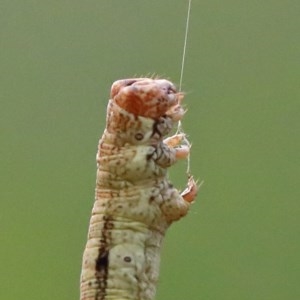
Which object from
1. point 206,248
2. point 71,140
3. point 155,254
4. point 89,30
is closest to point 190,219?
point 206,248

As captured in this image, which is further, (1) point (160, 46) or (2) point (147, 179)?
(1) point (160, 46)

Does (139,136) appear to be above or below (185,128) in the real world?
below

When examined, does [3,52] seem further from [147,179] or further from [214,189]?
[147,179]

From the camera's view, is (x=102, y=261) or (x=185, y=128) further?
(x=185, y=128)

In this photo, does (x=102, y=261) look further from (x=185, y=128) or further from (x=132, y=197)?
(x=185, y=128)

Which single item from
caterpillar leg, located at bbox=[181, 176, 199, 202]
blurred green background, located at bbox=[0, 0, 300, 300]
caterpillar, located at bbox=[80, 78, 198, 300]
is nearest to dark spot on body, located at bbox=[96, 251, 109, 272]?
caterpillar, located at bbox=[80, 78, 198, 300]

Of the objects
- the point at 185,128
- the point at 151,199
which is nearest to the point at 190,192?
the point at 151,199

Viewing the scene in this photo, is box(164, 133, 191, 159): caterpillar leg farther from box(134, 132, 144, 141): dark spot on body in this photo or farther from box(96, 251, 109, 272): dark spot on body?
box(96, 251, 109, 272): dark spot on body
